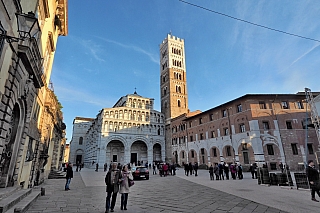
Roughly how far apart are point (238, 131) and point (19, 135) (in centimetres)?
2347

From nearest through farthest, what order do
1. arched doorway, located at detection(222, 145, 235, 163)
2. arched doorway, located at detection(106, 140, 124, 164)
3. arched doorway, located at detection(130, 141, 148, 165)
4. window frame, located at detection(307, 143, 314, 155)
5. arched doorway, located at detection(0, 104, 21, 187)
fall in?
arched doorway, located at detection(0, 104, 21, 187), window frame, located at detection(307, 143, 314, 155), arched doorway, located at detection(222, 145, 235, 163), arched doorway, located at detection(106, 140, 124, 164), arched doorway, located at detection(130, 141, 148, 165)

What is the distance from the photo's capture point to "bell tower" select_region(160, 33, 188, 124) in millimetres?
44375

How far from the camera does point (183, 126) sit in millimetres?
35562

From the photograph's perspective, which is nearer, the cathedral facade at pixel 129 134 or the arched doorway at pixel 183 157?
the arched doorway at pixel 183 157

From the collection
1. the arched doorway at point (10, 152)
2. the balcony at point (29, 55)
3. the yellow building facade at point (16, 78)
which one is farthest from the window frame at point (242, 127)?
the arched doorway at point (10, 152)

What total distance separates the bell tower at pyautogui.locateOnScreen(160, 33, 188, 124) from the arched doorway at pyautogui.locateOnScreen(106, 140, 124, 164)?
41.5 ft

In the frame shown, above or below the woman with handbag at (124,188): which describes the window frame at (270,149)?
above

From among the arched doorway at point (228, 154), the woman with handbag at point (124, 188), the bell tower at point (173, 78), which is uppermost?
the bell tower at point (173, 78)

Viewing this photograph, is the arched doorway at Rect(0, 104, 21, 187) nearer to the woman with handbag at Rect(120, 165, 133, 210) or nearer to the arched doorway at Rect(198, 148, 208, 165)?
the woman with handbag at Rect(120, 165, 133, 210)

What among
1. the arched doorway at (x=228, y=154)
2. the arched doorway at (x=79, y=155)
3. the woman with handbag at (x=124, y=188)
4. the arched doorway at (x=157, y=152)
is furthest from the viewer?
the arched doorway at (x=79, y=155)

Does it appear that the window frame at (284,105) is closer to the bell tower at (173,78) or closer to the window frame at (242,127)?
the window frame at (242,127)

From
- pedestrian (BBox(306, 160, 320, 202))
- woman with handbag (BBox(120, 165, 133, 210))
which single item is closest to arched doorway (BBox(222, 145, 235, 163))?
pedestrian (BBox(306, 160, 320, 202))

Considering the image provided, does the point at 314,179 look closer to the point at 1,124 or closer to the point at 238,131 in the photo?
the point at 1,124

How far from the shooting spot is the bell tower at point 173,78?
1747 inches
